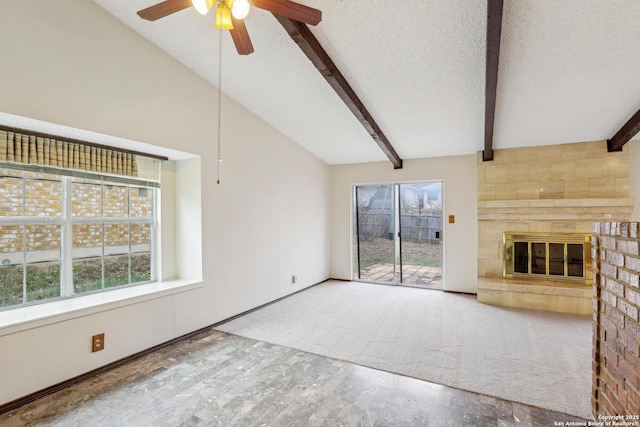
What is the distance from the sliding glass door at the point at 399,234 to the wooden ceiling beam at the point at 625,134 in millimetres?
2271

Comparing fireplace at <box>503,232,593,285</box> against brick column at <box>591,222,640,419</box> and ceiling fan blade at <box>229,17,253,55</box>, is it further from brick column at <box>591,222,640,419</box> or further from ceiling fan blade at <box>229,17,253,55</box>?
ceiling fan blade at <box>229,17,253,55</box>

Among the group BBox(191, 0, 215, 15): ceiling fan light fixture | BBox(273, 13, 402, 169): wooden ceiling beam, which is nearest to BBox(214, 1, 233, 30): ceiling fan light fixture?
BBox(191, 0, 215, 15): ceiling fan light fixture

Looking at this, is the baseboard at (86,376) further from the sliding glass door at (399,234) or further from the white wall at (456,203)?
the white wall at (456,203)

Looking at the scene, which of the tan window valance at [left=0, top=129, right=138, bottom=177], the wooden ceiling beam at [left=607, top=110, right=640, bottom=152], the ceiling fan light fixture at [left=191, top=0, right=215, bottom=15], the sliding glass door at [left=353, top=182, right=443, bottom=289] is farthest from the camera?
the sliding glass door at [left=353, top=182, right=443, bottom=289]

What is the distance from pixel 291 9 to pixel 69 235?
2.69 m

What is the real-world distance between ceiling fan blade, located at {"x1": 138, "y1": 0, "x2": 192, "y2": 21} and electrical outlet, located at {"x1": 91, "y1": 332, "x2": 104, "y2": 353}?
96.3 inches

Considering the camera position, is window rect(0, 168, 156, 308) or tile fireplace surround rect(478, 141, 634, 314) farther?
tile fireplace surround rect(478, 141, 634, 314)

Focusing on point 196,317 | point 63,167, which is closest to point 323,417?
point 196,317

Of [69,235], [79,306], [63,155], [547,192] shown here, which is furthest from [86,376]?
[547,192]

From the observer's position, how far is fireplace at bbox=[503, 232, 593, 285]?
4.34m

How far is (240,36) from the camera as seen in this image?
2.01 m

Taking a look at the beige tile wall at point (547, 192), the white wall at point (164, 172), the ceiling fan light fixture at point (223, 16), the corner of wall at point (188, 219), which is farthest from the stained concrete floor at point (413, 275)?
the ceiling fan light fixture at point (223, 16)

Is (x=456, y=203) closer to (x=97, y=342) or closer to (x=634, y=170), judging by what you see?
(x=634, y=170)

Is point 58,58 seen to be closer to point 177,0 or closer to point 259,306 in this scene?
point 177,0
